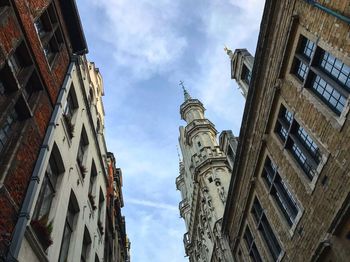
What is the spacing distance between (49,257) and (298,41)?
11.2m

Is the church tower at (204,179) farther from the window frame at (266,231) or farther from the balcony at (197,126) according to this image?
the window frame at (266,231)

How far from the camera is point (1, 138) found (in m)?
10.7

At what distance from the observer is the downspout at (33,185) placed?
946cm

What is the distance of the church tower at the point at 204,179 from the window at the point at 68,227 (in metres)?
17.5

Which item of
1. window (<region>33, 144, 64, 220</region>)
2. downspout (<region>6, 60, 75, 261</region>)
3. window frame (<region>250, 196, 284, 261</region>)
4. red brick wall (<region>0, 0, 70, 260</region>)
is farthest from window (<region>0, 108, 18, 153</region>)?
window frame (<region>250, 196, 284, 261</region>)

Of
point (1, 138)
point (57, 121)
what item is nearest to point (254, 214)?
point (57, 121)

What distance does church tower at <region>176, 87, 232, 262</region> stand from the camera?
39656 mm

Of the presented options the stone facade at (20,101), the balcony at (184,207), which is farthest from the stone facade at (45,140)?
the balcony at (184,207)

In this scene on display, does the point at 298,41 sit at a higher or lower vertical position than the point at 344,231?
higher

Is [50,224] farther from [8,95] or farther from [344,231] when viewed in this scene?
[344,231]

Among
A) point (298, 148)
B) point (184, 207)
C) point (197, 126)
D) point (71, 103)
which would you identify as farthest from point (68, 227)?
point (184, 207)

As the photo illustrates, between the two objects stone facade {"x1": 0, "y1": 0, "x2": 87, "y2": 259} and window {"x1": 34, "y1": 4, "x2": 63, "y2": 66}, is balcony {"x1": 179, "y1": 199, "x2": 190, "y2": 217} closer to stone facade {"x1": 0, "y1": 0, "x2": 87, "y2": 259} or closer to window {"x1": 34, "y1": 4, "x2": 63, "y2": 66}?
window {"x1": 34, "y1": 4, "x2": 63, "y2": 66}

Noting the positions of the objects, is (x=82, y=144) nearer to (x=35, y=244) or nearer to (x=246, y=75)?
(x=35, y=244)

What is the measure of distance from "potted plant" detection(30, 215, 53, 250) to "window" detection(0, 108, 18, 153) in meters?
2.48
